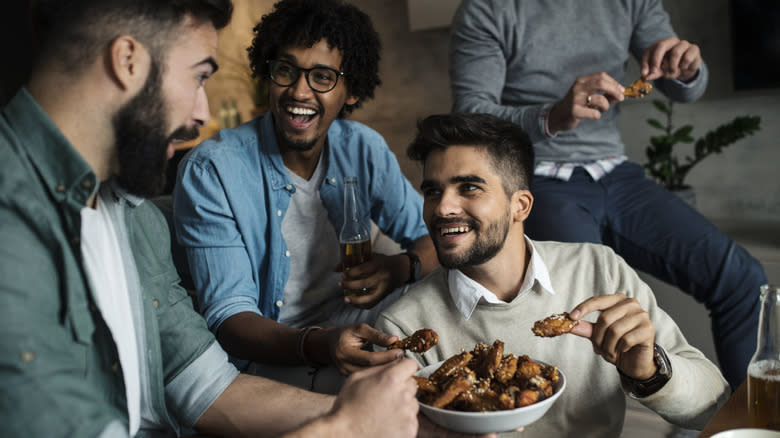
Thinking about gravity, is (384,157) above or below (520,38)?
below

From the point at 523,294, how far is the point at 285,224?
2.85 feet

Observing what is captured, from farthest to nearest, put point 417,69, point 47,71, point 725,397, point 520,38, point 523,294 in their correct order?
point 417,69 → point 520,38 → point 523,294 → point 725,397 → point 47,71

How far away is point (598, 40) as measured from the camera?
2250 mm

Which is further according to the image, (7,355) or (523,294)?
(523,294)

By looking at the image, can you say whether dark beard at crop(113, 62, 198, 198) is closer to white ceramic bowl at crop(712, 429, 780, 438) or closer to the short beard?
the short beard

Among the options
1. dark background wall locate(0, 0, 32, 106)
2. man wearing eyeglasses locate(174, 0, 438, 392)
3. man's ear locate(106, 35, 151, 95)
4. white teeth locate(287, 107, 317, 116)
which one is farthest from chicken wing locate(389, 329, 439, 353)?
dark background wall locate(0, 0, 32, 106)

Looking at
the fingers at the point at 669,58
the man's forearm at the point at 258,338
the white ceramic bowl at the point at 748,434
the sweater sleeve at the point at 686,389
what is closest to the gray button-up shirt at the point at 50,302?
the man's forearm at the point at 258,338

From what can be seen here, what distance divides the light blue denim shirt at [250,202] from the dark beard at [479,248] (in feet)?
2.04

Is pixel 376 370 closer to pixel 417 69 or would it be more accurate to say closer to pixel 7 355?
pixel 7 355

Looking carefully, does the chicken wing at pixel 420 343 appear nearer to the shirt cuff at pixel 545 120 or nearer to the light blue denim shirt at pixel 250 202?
the light blue denim shirt at pixel 250 202

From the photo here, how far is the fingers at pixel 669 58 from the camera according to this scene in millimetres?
1958

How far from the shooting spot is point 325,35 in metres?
2.00

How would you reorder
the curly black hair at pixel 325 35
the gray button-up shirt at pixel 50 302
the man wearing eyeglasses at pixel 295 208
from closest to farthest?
the gray button-up shirt at pixel 50 302 < the man wearing eyeglasses at pixel 295 208 < the curly black hair at pixel 325 35

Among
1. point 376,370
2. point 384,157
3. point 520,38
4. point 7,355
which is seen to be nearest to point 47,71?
point 7,355
